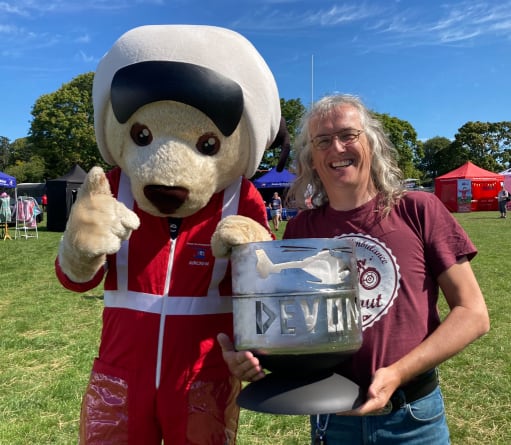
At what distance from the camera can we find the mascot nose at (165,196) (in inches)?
66.3

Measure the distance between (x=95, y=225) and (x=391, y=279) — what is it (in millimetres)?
977

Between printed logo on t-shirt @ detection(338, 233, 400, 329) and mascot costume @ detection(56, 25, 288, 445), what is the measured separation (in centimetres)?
35

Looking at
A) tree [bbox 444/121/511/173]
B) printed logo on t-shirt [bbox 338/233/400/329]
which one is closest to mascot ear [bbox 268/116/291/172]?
printed logo on t-shirt [bbox 338/233/400/329]

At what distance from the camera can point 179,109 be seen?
1755 millimetres

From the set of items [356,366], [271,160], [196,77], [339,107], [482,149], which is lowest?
[356,366]

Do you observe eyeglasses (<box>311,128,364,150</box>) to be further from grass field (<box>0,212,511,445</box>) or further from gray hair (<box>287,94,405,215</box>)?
grass field (<box>0,212,511,445</box>)

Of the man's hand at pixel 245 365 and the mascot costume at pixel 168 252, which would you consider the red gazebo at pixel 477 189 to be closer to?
the mascot costume at pixel 168 252

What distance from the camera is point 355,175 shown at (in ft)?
5.52

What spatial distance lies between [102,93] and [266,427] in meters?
2.48

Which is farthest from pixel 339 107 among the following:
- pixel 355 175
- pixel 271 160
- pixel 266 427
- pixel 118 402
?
pixel 271 160

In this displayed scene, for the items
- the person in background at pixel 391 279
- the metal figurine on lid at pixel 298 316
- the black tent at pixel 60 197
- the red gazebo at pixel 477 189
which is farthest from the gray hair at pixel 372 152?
the red gazebo at pixel 477 189

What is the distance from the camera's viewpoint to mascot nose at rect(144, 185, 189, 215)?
5.53 feet

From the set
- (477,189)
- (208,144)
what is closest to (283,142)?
(208,144)

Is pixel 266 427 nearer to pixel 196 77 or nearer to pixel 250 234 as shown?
pixel 250 234
